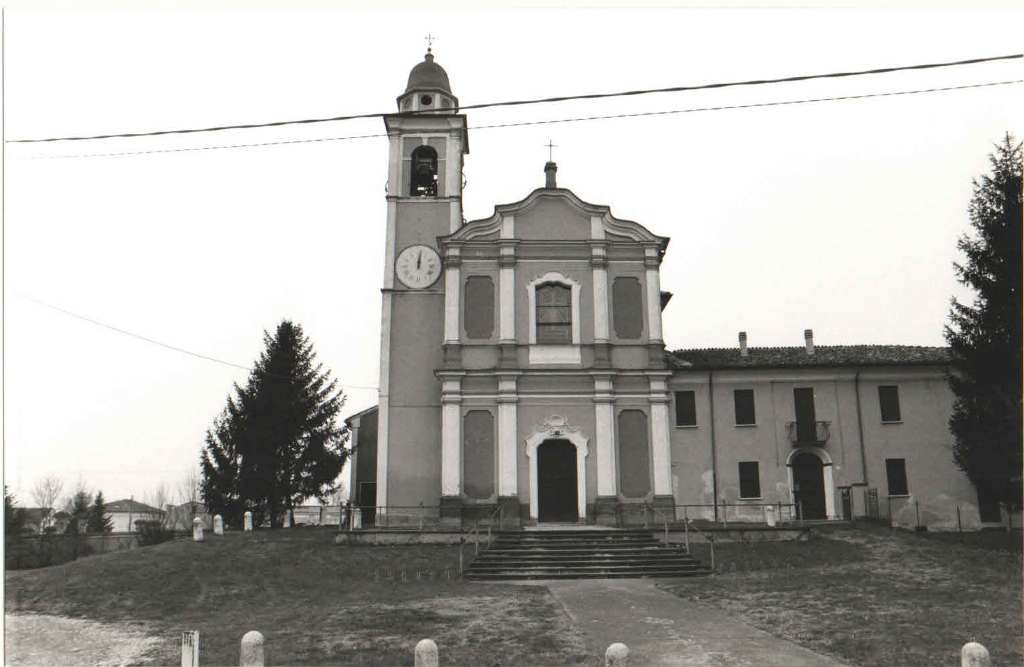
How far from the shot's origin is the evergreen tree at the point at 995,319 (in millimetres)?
20562

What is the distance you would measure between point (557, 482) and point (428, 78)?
584 inches

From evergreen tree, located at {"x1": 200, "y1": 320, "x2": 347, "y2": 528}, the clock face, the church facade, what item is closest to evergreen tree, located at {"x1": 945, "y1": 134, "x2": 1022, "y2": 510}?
the church facade

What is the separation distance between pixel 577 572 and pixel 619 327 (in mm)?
9456

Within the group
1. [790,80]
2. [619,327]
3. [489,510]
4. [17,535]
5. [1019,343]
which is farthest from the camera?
[17,535]

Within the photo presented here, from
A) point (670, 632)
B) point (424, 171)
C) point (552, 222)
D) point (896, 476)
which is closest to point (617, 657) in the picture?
point (670, 632)

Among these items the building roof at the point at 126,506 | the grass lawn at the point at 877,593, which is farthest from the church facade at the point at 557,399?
the building roof at the point at 126,506

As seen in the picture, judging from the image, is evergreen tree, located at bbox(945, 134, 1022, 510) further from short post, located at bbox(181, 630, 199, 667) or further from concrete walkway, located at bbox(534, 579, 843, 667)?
short post, located at bbox(181, 630, 199, 667)

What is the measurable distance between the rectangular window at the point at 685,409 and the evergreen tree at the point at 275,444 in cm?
1449

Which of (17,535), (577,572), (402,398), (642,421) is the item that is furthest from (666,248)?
(17,535)

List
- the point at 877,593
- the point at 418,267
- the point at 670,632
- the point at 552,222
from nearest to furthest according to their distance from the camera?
1. the point at 670,632
2. the point at 877,593
3. the point at 552,222
4. the point at 418,267

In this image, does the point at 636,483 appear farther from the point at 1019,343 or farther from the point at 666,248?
the point at 1019,343

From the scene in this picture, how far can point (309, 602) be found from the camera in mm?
15109

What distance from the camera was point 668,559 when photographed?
749 inches

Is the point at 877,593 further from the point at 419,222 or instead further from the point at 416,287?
the point at 419,222
